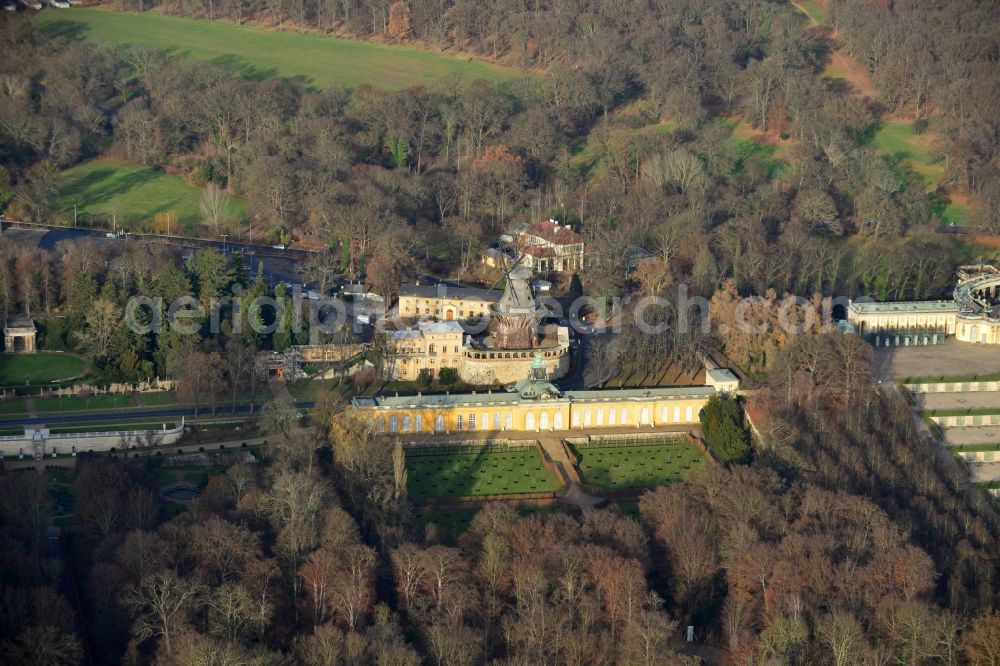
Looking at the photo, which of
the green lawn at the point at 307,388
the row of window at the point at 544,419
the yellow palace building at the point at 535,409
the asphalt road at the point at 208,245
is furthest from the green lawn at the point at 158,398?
the asphalt road at the point at 208,245

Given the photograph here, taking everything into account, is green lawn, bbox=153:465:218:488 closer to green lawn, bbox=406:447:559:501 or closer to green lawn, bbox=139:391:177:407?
green lawn, bbox=139:391:177:407

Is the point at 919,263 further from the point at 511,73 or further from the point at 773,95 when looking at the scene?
the point at 511,73

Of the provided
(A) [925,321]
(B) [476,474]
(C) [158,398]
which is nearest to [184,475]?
(C) [158,398]

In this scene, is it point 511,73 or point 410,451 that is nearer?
point 410,451

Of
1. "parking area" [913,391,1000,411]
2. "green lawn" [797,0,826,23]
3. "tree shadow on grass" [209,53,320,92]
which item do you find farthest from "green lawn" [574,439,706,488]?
"green lawn" [797,0,826,23]

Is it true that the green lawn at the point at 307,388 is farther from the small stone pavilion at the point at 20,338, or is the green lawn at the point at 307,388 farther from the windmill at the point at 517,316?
the small stone pavilion at the point at 20,338

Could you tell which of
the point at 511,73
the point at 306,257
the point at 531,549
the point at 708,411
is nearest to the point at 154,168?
the point at 306,257
